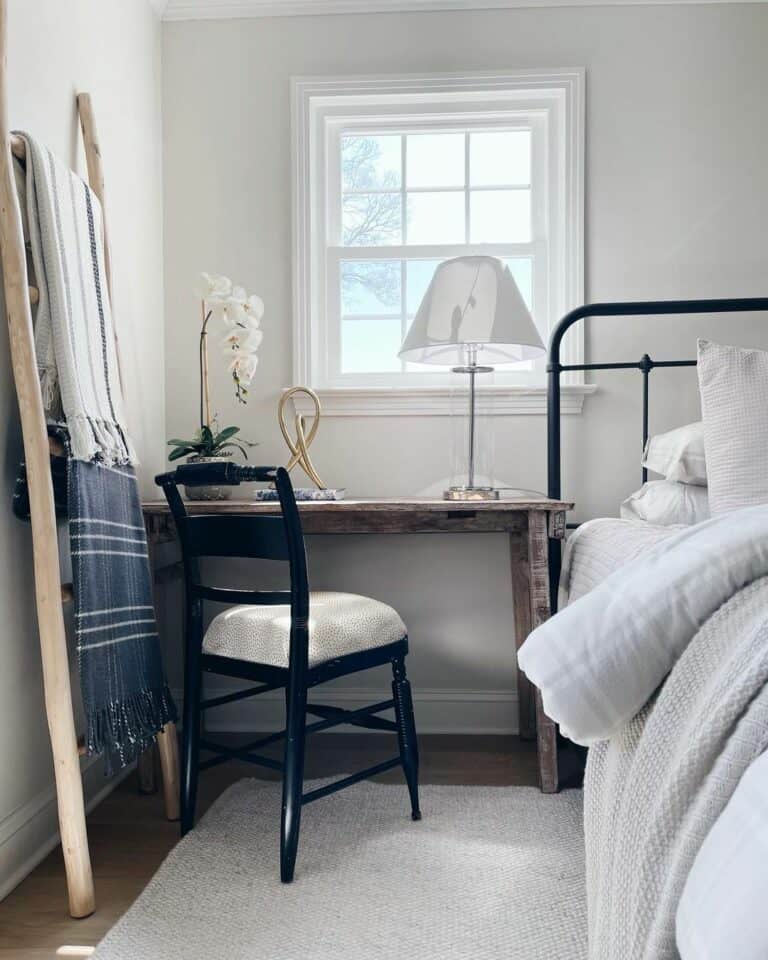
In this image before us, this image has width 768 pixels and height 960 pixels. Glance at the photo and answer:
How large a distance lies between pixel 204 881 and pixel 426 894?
432mm

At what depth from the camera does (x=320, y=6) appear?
2570mm

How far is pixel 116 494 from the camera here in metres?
1.76

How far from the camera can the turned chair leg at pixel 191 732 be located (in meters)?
1.80

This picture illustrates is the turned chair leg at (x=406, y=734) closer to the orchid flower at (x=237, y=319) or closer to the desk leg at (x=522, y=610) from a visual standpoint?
the desk leg at (x=522, y=610)

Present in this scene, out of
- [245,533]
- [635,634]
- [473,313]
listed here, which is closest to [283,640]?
[245,533]

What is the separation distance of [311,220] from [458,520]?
1185 mm

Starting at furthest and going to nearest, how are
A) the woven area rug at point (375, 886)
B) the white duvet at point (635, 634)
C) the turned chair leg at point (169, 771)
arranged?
the turned chair leg at point (169, 771)
the woven area rug at point (375, 886)
the white duvet at point (635, 634)

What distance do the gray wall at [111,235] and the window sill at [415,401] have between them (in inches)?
20.7

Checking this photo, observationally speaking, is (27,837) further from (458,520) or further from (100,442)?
(458,520)

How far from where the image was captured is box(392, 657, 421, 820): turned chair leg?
1.85m

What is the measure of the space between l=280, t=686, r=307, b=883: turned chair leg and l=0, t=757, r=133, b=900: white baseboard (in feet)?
1.75

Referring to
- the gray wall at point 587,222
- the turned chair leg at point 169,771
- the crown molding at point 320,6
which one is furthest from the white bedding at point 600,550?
the crown molding at point 320,6

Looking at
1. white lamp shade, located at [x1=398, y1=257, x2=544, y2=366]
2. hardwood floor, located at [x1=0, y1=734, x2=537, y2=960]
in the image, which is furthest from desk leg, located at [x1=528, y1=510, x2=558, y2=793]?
white lamp shade, located at [x1=398, y1=257, x2=544, y2=366]

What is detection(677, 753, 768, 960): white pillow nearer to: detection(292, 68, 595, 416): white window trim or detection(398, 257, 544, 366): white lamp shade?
detection(398, 257, 544, 366): white lamp shade
